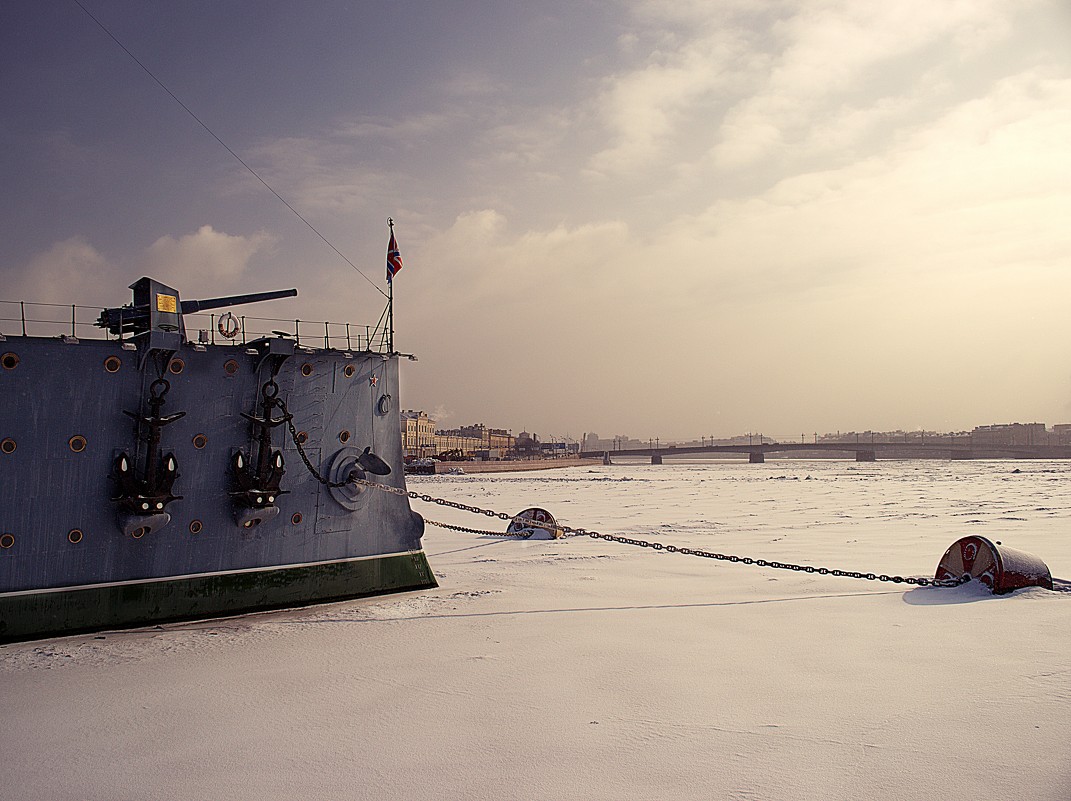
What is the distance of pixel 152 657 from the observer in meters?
6.76

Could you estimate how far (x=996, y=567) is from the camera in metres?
8.47

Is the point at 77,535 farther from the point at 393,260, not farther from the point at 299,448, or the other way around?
the point at 393,260

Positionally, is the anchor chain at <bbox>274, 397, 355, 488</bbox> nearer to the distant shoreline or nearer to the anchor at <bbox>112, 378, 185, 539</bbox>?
the anchor at <bbox>112, 378, 185, 539</bbox>

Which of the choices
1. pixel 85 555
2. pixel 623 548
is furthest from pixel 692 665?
pixel 623 548

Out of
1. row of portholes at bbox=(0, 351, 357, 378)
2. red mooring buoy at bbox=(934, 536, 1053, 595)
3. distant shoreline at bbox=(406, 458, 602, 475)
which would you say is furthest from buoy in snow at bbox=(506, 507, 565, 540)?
distant shoreline at bbox=(406, 458, 602, 475)

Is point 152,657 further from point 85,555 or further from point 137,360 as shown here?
Answer: point 137,360

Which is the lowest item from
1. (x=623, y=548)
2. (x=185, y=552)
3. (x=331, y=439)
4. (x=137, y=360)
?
(x=623, y=548)

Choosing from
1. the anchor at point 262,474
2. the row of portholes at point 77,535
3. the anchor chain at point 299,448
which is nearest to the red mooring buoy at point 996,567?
the anchor chain at point 299,448

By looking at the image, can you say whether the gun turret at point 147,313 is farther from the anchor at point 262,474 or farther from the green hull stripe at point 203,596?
the green hull stripe at point 203,596

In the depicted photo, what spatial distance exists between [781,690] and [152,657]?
551 cm

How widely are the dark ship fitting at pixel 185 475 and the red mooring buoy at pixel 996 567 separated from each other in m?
6.89

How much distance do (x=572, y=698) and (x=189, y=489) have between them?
17.0ft

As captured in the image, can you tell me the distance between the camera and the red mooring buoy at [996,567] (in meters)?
8.45

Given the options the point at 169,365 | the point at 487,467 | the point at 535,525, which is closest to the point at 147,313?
the point at 169,365
